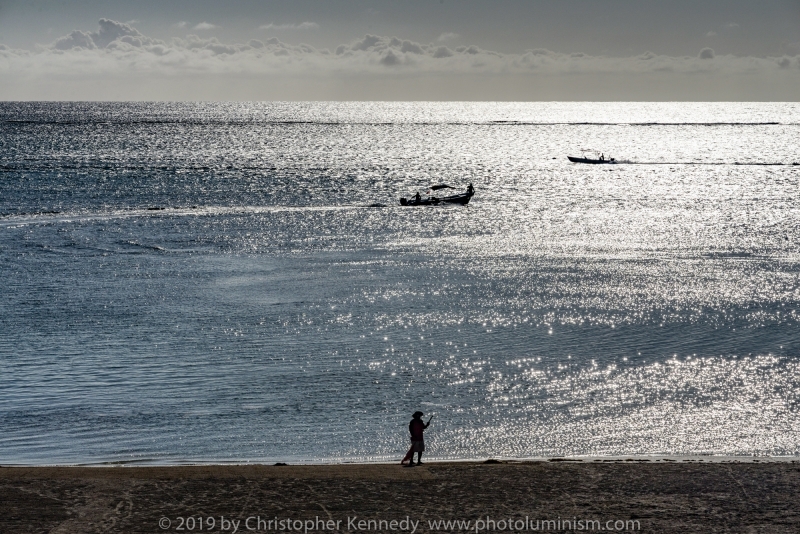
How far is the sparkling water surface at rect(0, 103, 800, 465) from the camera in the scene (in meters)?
23.5

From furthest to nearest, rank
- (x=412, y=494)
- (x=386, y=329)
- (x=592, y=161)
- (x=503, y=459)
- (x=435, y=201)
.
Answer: (x=592, y=161)
(x=435, y=201)
(x=386, y=329)
(x=503, y=459)
(x=412, y=494)

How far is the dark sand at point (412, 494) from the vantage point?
15289 millimetres

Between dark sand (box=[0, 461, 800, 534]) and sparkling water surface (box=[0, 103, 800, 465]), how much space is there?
139 inches

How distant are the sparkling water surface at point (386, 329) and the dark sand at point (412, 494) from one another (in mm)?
3543

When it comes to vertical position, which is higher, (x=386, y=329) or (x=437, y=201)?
(x=437, y=201)

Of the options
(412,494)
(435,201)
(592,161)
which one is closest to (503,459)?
(412,494)

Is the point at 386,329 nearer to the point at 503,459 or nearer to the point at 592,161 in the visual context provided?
the point at 503,459

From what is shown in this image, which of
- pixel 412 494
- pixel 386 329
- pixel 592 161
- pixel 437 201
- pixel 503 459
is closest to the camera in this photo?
pixel 412 494

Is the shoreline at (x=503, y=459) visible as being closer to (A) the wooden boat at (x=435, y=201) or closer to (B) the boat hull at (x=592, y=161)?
(A) the wooden boat at (x=435, y=201)

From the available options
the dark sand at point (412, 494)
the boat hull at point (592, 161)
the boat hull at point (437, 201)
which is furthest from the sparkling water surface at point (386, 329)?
the boat hull at point (592, 161)

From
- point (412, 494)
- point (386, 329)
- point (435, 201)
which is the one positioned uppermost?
point (435, 201)

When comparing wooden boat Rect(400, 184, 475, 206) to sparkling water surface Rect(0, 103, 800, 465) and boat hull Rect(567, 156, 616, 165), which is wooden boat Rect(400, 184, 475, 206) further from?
boat hull Rect(567, 156, 616, 165)

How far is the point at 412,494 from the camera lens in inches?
656

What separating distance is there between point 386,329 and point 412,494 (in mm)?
18605
